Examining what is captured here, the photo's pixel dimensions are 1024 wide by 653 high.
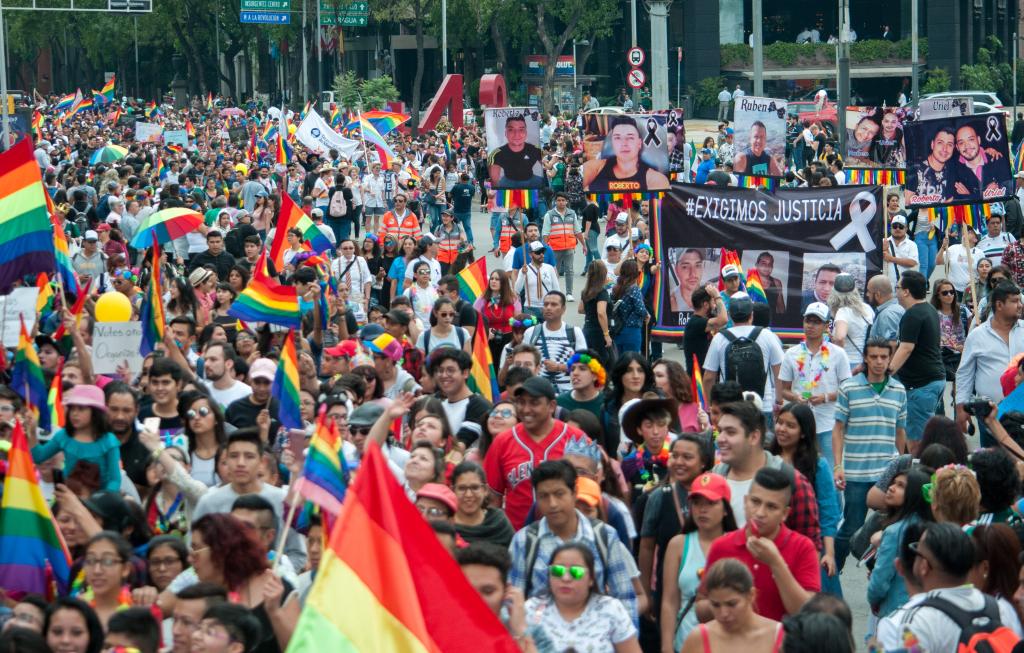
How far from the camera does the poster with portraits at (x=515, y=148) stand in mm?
20641

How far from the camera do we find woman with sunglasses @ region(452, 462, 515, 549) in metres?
6.86

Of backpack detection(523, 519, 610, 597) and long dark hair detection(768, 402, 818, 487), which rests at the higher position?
long dark hair detection(768, 402, 818, 487)

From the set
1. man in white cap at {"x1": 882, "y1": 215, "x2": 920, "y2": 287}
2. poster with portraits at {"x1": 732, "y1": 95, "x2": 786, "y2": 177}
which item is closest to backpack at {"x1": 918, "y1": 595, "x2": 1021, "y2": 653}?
man in white cap at {"x1": 882, "y1": 215, "x2": 920, "y2": 287}

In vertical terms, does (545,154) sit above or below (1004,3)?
below

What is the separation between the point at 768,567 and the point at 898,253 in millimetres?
9954

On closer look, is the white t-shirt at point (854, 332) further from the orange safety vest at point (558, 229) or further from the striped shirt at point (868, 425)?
the orange safety vest at point (558, 229)

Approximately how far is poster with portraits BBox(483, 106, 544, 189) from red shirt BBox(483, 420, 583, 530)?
41.7ft

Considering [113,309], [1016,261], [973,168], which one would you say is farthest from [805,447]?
[973,168]

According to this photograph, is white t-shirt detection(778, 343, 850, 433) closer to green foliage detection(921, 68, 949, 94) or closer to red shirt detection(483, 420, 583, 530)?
red shirt detection(483, 420, 583, 530)

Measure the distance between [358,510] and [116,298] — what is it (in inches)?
298

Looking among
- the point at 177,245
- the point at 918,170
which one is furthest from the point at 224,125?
the point at 918,170

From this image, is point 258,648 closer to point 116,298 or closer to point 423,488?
point 423,488

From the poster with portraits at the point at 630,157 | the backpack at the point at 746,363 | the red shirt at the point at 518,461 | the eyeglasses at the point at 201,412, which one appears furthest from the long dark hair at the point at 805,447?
the poster with portraits at the point at 630,157

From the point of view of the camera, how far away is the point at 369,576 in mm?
4668
